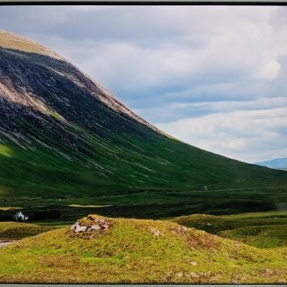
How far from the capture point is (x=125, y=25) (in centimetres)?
1638

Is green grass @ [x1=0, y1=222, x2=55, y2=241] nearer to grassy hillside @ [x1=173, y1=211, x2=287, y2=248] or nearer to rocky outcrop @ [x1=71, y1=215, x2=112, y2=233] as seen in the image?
rocky outcrop @ [x1=71, y1=215, x2=112, y2=233]

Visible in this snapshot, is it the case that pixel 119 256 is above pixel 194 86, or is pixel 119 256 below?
below

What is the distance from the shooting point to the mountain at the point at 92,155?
19.2 m

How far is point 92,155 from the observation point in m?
33.8

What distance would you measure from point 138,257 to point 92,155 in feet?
58.9

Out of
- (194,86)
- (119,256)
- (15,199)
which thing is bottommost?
(119,256)

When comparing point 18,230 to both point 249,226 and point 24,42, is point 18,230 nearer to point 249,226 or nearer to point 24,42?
point 24,42

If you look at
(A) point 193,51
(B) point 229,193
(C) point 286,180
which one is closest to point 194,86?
(A) point 193,51

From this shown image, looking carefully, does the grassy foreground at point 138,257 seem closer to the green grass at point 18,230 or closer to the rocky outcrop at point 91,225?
the rocky outcrop at point 91,225

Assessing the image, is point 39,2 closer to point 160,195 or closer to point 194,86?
point 194,86

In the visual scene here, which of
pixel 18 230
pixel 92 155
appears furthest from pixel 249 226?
pixel 92 155

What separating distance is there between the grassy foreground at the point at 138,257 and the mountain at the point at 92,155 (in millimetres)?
1680

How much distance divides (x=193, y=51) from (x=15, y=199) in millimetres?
8823

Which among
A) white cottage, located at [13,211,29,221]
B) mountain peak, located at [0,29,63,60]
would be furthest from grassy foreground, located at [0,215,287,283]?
mountain peak, located at [0,29,63,60]
